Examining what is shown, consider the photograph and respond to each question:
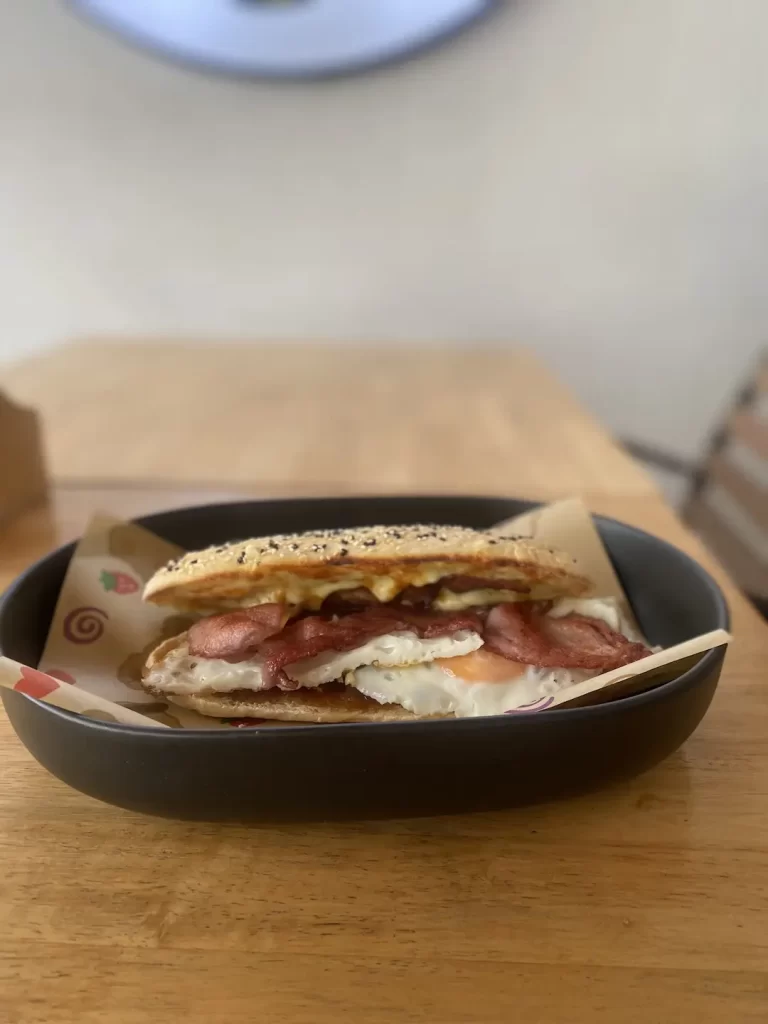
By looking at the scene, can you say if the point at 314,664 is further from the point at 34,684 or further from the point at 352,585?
the point at 34,684

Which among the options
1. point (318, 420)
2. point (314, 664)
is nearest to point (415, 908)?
point (314, 664)

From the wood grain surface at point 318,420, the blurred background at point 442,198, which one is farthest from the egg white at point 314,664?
the blurred background at point 442,198

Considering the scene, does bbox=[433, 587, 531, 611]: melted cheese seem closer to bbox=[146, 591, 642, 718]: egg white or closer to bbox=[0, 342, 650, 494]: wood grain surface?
bbox=[146, 591, 642, 718]: egg white

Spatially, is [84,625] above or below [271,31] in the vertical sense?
below

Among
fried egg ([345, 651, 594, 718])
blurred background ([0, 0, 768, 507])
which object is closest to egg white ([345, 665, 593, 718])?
fried egg ([345, 651, 594, 718])

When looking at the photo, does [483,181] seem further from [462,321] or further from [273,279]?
[273,279]

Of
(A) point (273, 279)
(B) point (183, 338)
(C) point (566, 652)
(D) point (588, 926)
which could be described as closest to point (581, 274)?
(A) point (273, 279)

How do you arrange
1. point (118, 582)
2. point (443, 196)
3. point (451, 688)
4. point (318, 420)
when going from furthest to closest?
1. point (443, 196)
2. point (318, 420)
3. point (118, 582)
4. point (451, 688)

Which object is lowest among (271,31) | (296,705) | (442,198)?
(296,705)
